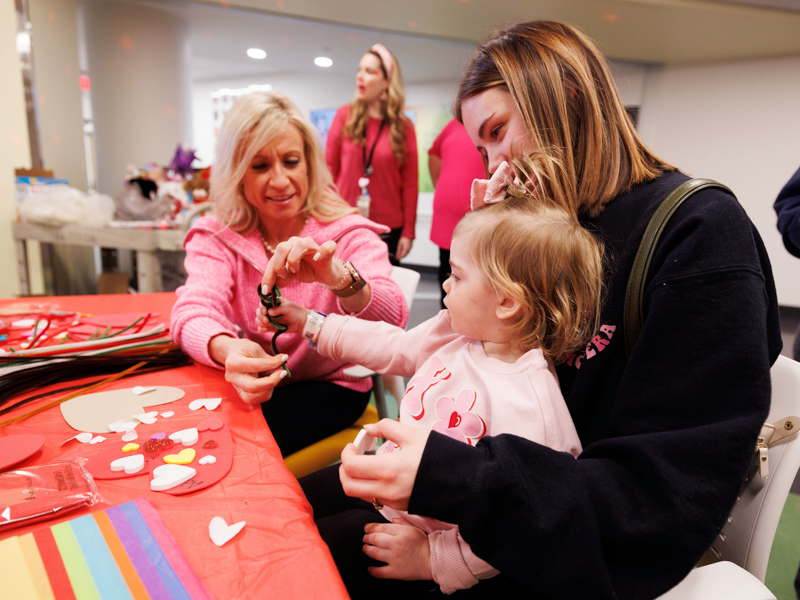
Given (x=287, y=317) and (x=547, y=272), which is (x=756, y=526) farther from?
(x=287, y=317)

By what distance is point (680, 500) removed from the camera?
59cm

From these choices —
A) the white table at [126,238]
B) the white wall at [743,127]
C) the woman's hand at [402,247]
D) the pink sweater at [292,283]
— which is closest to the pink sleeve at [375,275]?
the pink sweater at [292,283]

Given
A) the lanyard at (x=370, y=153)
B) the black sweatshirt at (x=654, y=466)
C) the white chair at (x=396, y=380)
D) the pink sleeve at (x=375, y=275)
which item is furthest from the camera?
the lanyard at (x=370, y=153)

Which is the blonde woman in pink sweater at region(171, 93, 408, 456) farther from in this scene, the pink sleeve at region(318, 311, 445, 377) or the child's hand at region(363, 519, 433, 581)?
the child's hand at region(363, 519, 433, 581)

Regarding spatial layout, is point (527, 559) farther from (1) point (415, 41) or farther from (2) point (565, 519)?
(1) point (415, 41)

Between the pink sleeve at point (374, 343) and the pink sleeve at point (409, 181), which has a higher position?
the pink sleeve at point (409, 181)

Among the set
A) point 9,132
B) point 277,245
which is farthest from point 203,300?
point 9,132

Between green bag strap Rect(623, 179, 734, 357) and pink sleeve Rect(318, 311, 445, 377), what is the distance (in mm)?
453

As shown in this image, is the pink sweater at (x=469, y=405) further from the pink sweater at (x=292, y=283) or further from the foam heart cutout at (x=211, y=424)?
the pink sweater at (x=292, y=283)

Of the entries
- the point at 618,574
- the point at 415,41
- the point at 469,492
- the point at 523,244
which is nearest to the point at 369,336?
the point at 523,244

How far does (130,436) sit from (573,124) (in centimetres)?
97

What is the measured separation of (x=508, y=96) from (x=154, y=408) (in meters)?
0.93

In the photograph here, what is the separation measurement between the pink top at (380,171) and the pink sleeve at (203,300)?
1.97 metres

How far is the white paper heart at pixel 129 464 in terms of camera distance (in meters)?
0.72
